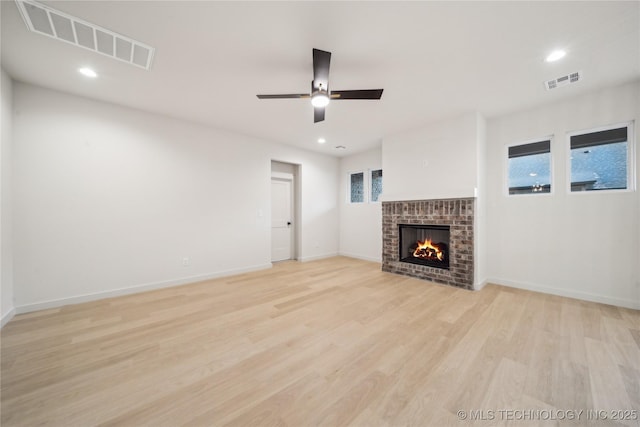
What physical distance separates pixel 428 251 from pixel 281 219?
3409mm

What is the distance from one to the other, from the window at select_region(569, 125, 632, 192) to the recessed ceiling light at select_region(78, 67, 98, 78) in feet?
20.5

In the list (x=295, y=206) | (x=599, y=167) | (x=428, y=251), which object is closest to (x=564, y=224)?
(x=599, y=167)

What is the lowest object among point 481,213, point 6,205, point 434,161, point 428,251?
point 428,251

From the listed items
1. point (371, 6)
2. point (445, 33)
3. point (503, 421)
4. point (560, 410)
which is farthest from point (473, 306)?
point (371, 6)

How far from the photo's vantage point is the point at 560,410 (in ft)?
4.54

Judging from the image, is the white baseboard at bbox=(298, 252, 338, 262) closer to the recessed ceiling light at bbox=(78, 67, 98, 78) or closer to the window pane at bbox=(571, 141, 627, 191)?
the recessed ceiling light at bbox=(78, 67, 98, 78)

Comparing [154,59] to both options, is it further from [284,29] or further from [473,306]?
[473,306]

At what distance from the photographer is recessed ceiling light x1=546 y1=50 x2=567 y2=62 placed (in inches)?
89.0

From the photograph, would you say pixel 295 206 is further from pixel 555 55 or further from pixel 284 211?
pixel 555 55

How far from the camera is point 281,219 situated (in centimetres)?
572

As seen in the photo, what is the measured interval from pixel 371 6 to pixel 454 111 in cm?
249

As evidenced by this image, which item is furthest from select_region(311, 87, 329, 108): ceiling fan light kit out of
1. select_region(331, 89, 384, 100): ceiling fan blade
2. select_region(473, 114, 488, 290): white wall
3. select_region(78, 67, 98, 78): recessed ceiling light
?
select_region(473, 114, 488, 290): white wall

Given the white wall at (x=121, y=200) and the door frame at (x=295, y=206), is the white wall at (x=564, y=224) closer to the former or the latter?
the door frame at (x=295, y=206)

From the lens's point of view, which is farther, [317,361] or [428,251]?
[428,251]
